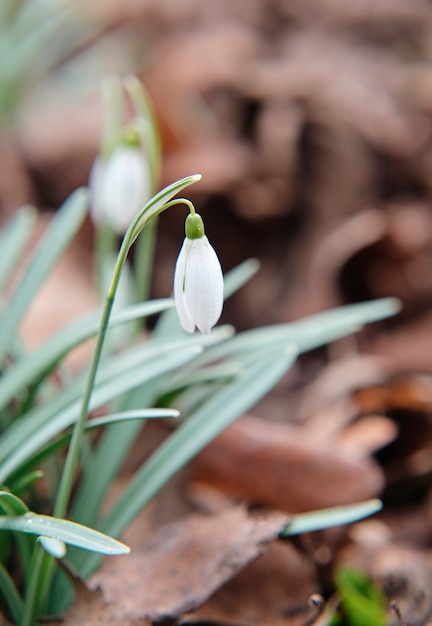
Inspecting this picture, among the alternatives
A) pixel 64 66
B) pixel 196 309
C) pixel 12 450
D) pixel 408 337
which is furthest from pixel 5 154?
pixel 196 309

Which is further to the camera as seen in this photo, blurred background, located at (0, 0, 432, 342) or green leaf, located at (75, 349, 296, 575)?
blurred background, located at (0, 0, 432, 342)

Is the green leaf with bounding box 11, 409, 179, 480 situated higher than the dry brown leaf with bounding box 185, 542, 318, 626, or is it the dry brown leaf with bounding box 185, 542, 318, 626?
the green leaf with bounding box 11, 409, 179, 480

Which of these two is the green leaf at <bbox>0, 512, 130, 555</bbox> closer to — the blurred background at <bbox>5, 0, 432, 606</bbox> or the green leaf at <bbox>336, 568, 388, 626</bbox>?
the green leaf at <bbox>336, 568, 388, 626</bbox>

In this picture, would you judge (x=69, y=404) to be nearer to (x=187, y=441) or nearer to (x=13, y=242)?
(x=187, y=441)

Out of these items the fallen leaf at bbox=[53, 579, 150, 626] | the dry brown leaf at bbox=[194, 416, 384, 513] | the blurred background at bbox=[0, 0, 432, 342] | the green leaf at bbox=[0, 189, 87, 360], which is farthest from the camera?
the blurred background at bbox=[0, 0, 432, 342]

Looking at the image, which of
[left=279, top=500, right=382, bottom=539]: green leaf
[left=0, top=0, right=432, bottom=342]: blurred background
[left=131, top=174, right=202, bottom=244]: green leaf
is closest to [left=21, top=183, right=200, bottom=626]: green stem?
[left=131, top=174, right=202, bottom=244]: green leaf

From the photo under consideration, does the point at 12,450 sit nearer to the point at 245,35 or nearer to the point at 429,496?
the point at 429,496

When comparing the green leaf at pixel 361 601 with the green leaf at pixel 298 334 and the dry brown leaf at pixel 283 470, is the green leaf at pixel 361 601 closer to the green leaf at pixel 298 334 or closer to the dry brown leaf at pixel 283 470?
the dry brown leaf at pixel 283 470
